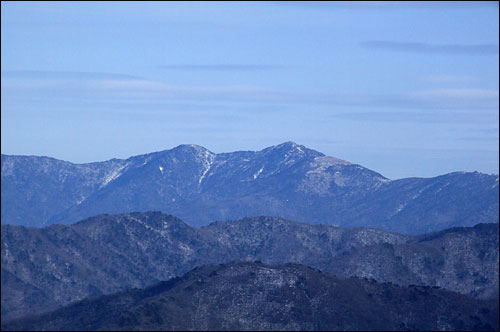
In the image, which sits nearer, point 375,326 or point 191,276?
point 375,326

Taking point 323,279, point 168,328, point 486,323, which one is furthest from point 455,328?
point 168,328

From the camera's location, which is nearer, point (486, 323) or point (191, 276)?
point (486, 323)

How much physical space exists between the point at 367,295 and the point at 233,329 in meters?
25.5

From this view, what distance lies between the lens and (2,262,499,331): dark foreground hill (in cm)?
13788

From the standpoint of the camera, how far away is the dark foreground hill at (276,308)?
138 metres

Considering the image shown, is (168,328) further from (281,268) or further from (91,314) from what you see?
(281,268)

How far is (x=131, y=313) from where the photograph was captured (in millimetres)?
134125

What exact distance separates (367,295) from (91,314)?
44.8 metres

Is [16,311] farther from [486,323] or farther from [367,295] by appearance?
[486,323]

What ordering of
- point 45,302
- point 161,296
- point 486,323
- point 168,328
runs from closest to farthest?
1. point 168,328
2. point 486,323
3. point 161,296
4. point 45,302

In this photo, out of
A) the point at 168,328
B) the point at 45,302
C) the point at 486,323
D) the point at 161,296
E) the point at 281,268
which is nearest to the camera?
the point at 168,328

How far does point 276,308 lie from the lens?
145250mm

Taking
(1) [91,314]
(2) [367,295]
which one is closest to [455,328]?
(2) [367,295]

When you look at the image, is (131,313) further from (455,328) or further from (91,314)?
(455,328)
